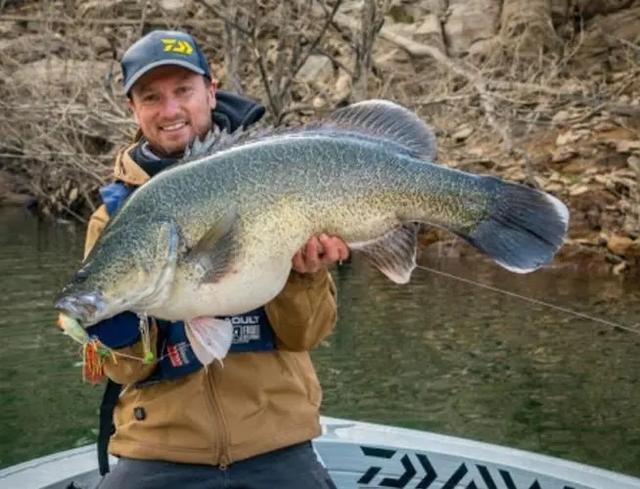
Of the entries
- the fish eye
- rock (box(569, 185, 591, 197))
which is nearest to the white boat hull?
the fish eye

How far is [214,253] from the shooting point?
9.99 ft

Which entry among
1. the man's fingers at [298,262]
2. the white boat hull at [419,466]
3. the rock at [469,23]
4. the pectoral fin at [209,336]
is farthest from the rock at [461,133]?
the pectoral fin at [209,336]

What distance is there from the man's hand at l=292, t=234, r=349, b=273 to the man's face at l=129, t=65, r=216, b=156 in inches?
26.6

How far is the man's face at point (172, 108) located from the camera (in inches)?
146

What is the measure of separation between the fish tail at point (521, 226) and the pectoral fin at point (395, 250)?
0.75 feet

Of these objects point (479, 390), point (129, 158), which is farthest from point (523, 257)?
point (479, 390)

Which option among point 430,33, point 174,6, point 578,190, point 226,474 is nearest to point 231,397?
point 226,474

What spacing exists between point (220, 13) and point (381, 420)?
9244 mm

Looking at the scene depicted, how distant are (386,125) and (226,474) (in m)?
1.28

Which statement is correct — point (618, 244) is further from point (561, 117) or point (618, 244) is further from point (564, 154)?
point (561, 117)

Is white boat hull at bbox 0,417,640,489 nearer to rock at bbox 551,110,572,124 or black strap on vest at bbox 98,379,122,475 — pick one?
black strap on vest at bbox 98,379,122,475

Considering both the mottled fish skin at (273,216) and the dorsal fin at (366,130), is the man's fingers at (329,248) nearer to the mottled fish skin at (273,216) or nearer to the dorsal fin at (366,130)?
the mottled fish skin at (273,216)

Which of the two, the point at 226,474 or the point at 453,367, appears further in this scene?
the point at 453,367

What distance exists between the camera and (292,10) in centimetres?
1855
